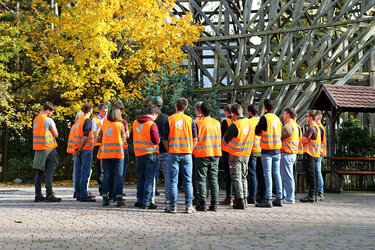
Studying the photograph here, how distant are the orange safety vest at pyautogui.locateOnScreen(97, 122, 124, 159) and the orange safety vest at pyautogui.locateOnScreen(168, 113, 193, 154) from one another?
1278 millimetres

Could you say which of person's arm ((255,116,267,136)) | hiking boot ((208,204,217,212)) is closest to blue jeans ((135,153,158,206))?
hiking boot ((208,204,217,212))

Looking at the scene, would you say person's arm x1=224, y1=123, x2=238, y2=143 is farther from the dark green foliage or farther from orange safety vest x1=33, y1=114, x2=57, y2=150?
the dark green foliage

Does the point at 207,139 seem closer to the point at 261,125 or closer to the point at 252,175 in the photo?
the point at 261,125

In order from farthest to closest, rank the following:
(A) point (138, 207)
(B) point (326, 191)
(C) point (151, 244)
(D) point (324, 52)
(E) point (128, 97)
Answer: (D) point (324, 52) → (E) point (128, 97) → (B) point (326, 191) → (A) point (138, 207) → (C) point (151, 244)

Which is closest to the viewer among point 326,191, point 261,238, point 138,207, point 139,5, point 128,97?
point 261,238

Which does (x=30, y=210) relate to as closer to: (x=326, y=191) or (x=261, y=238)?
(x=261, y=238)

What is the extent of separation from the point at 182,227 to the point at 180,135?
2.05 m

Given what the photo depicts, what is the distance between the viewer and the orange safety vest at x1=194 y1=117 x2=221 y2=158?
408 inches

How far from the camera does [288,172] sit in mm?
12047

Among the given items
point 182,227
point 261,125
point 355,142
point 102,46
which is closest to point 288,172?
point 261,125

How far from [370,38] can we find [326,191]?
7193 millimetres

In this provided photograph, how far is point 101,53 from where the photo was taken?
61.2 ft

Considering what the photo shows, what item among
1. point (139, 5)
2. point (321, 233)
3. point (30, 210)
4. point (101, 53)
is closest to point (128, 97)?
point (101, 53)

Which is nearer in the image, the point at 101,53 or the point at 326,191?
the point at 326,191
